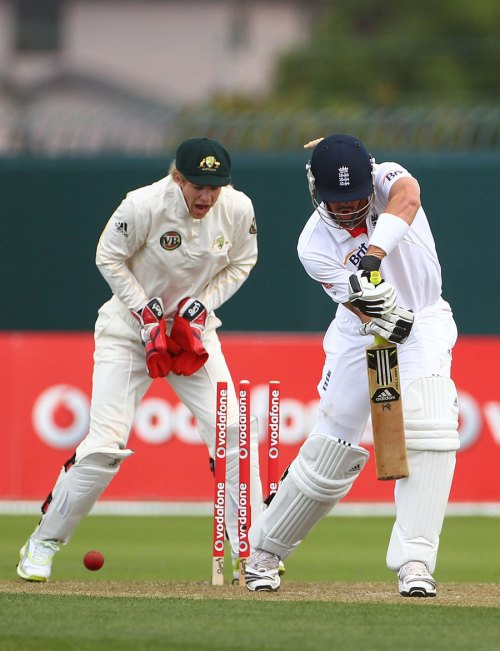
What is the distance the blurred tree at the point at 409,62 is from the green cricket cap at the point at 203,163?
85.3 feet

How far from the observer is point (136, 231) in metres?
7.55

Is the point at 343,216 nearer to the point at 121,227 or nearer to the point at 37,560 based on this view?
the point at 121,227

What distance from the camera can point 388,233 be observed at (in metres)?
6.34

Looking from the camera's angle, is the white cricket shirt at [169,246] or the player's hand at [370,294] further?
the white cricket shirt at [169,246]

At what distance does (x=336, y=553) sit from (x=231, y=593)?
7.61 feet

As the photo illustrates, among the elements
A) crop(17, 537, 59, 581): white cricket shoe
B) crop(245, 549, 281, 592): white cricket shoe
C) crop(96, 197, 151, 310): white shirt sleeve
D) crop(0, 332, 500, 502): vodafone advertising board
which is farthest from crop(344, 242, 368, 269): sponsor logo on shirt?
crop(0, 332, 500, 502): vodafone advertising board

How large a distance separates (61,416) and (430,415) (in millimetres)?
5263

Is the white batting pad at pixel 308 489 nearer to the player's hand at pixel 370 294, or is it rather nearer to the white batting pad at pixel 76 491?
the player's hand at pixel 370 294

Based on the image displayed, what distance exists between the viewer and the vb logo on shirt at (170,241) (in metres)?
7.58

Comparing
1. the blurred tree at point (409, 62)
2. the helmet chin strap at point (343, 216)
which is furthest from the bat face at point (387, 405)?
the blurred tree at point (409, 62)

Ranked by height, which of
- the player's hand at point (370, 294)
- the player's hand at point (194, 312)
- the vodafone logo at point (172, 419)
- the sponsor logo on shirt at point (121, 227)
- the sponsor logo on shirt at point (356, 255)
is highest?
the sponsor logo on shirt at point (121, 227)

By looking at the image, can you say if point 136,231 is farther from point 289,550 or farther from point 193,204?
point 289,550

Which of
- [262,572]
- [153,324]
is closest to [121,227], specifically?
[153,324]

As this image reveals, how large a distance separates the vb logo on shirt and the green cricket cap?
1.14 feet
